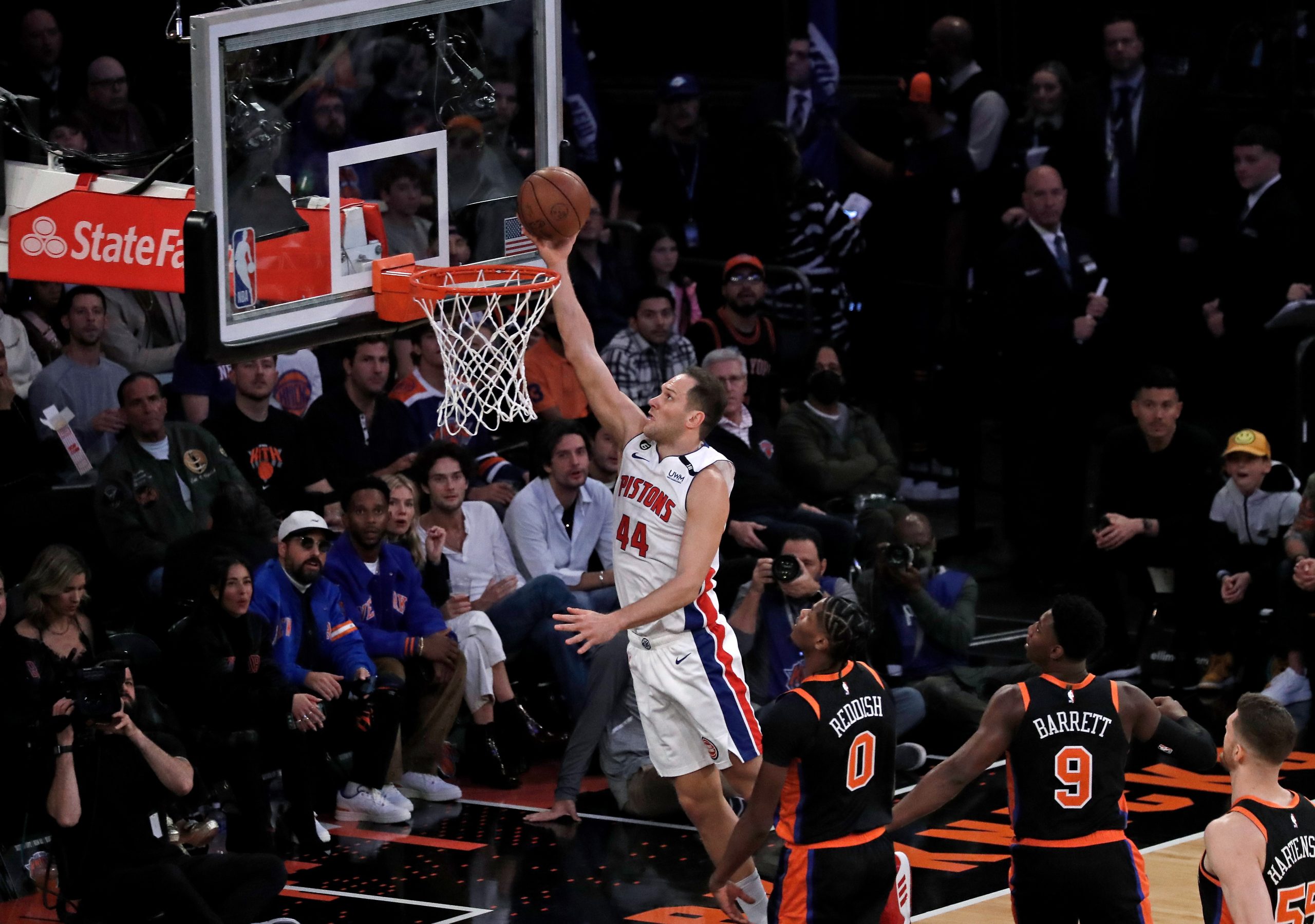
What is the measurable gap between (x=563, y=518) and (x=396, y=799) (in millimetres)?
1971

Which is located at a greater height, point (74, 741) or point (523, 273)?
point (523, 273)

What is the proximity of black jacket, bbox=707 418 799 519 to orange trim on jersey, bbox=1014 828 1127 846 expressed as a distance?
5238 mm

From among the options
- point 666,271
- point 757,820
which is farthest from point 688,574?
point 666,271

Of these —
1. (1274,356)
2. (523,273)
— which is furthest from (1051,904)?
(1274,356)

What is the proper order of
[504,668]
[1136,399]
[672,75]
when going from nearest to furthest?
1. [504,668]
2. [1136,399]
3. [672,75]

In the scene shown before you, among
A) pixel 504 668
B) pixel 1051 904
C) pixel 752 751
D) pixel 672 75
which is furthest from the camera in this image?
pixel 672 75

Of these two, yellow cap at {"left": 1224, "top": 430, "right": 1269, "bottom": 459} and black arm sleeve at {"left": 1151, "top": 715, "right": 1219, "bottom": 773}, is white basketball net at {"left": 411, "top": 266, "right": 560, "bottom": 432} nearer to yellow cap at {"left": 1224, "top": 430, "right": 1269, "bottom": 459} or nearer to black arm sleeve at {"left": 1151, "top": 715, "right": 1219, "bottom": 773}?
black arm sleeve at {"left": 1151, "top": 715, "right": 1219, "bottom": 773}

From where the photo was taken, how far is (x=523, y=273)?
7.60 metres

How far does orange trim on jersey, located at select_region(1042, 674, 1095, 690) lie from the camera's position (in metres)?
6.10

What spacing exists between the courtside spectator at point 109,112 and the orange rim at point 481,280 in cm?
493

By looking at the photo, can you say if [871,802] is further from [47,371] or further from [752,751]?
[47,371]

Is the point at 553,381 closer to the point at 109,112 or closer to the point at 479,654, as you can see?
the point at 479,654

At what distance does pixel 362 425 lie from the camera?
414 inches

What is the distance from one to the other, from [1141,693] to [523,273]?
2.95 m
